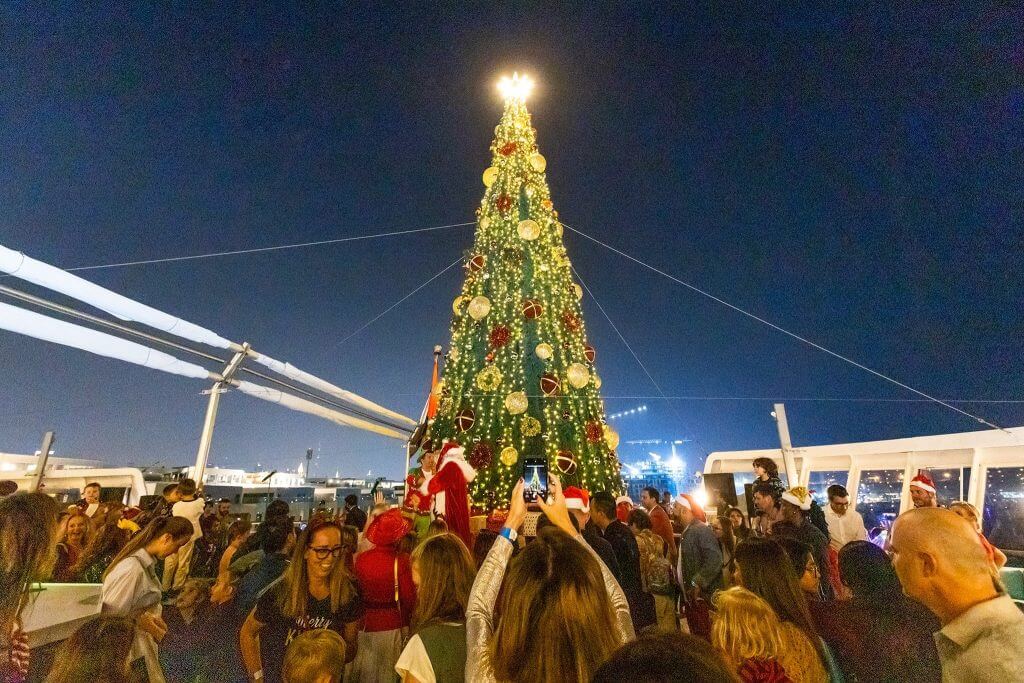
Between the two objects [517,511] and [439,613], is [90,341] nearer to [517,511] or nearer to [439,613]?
[439,613]

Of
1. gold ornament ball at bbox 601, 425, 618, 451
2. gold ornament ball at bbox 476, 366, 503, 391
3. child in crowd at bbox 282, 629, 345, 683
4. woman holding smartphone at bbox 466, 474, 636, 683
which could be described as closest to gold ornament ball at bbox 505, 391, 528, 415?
gold ornament ball at bbox 476, 366, 503, 391

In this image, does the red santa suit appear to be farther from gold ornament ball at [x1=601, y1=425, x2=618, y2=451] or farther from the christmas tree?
gold ornament ball at [x1=601, y1=425, x2=618, y2=451]

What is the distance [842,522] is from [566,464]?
17.1ft

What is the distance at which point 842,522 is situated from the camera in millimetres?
5332

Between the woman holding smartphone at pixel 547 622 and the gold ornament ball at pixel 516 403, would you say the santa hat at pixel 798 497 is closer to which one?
the woman holding smartphone at pixel 547 622

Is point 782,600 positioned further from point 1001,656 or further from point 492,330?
point 492,330

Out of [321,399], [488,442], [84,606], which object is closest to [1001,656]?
[84,606]

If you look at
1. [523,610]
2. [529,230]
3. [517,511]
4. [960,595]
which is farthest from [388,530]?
[529,230]

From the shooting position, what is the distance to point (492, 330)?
1083cm

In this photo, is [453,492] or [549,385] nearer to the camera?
[453,492]

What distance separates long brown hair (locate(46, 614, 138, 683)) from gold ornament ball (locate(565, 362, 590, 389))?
8.67 metres

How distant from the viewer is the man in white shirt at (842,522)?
17.4 ft

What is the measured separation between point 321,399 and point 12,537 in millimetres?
14538

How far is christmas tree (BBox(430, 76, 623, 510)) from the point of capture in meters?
10.1
